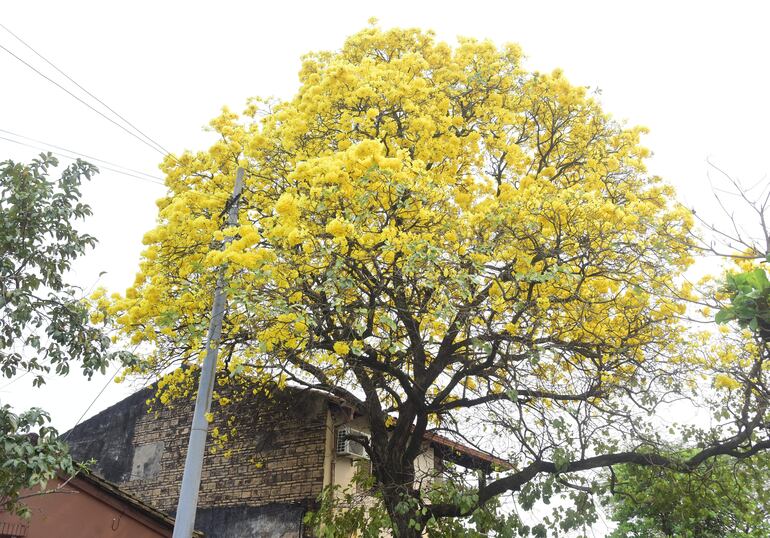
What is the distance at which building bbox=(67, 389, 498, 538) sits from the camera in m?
11.2

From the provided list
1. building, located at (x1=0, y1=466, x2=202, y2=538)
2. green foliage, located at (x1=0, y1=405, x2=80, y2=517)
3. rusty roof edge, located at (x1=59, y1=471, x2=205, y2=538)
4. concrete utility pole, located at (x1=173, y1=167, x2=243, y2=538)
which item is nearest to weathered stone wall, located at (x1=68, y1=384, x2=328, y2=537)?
rusty roof edge, located at (x1=59, y1=471, x2=205, y2=538)

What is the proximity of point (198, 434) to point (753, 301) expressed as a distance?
4680mm

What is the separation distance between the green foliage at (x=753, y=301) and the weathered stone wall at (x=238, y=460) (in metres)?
8.02

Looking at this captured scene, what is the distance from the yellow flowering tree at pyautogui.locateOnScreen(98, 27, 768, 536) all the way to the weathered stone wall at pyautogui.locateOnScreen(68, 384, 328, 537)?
2.29 meters

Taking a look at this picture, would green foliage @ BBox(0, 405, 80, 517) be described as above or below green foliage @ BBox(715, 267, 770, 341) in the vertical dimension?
below

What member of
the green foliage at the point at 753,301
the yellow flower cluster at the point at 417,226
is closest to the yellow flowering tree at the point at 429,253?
the yellow flower cluster at the point at 417,226

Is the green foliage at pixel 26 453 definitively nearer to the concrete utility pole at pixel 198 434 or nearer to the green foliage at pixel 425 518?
the concrete utility pole at pixel 198 434

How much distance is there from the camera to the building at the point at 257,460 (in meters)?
11.2

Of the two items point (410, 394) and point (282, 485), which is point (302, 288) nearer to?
point (410, 394)

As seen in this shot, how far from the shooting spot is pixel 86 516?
8258mm

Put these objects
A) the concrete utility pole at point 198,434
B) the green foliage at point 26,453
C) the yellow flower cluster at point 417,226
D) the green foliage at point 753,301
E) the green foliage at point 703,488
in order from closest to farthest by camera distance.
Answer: the green foliage at point 753,301, the green foliage at point 26,453, the concrete utility pole at point 198,434, the yellow flower cluster at point 417,226, the green foliage at point 703,488

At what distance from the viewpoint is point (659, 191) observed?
9328mm

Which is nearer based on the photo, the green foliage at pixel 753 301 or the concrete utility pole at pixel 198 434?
the green foliage at pixel 753 301

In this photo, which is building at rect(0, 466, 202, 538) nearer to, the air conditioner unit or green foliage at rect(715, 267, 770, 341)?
the air conditioner unit
